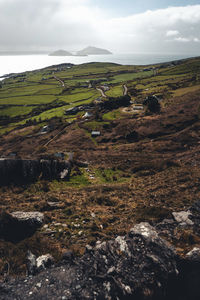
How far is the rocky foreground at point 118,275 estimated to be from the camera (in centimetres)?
1219

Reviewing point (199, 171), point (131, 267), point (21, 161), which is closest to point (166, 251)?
point (131, 267)

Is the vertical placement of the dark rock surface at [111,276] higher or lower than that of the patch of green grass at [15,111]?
lower

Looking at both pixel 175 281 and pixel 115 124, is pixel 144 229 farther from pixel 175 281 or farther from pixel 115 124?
pixel 115 124

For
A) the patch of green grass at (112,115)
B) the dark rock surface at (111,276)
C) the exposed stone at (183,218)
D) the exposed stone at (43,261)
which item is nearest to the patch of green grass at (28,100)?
the patch of green grass at (112,115)

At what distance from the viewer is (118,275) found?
1283cm

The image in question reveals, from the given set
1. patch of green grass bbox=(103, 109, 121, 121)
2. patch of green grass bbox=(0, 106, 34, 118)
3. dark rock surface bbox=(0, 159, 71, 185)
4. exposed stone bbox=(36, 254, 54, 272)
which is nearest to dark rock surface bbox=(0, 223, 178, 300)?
exposed stone bbox=(36, 254, 54, 272)

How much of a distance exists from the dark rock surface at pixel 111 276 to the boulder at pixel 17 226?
5.25m

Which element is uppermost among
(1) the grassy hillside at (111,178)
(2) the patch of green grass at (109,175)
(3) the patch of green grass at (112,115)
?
(3) the patch of green grass at (112,115)

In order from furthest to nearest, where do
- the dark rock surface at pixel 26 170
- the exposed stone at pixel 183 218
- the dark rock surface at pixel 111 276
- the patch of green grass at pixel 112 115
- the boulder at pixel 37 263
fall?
1. the patch of green grass at pixel 112 115
2. the dark rock surface at pixel 26 170
3. the exposed stone at pixel 183 218
4. the boulder at pixel 37 263
5. the dark rock surface at pixel 111 276

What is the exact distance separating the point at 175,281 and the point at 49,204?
626 inches

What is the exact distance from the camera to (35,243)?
16641 millimetres

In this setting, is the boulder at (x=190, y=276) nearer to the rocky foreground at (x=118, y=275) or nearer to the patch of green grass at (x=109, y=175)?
the rocky foreground at (x=118, y=275)

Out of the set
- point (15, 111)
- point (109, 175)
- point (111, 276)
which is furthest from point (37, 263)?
point (15, 111)

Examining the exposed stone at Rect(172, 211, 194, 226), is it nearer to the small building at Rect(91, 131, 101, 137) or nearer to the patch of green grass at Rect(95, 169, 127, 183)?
the patch of green grass at Rect(95, 169, 127, 183)
